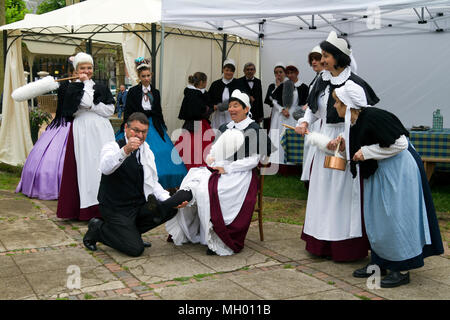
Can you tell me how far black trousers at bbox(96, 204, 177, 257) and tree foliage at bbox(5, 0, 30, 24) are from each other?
989 inches

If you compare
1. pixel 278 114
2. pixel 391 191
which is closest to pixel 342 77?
pixel 391 191

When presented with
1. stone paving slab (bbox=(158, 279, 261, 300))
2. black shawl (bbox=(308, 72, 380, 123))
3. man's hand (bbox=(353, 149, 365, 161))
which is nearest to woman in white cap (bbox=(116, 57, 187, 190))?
black shawl (bbox=(308, 72, 380, 123))

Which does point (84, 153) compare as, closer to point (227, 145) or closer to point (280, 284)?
point (227, 145)

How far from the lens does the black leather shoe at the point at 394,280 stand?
12.1 ft

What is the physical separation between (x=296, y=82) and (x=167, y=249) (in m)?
4.86

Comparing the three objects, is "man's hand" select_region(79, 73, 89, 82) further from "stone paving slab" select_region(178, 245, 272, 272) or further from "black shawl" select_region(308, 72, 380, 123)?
"black shawl" select_region(308, 72, 380, 123)

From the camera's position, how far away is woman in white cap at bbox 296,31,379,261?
4.17 meters

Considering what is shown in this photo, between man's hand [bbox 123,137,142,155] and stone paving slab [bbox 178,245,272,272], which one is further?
stone paving slab [bbox 178,245,272,272]

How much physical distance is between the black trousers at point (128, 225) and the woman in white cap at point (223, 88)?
4.08 metres

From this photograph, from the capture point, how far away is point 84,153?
18.5 feet

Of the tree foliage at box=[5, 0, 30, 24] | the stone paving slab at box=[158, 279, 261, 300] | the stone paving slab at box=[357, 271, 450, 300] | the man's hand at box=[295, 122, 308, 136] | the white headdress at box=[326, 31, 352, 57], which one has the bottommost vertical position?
the stone paving slab at box=[357, 271, 450, 300]

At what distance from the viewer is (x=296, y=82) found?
28.5 feet

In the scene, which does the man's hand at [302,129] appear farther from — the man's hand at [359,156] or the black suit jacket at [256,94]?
the black suit jacket at [256,94]

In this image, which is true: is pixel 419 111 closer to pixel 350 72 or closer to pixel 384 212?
pixel 350 72
